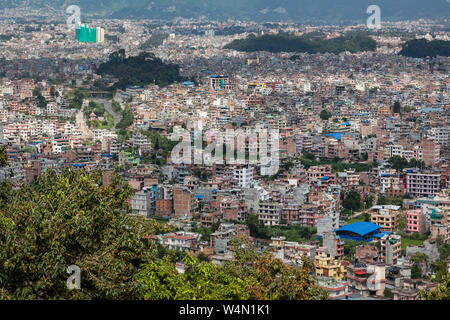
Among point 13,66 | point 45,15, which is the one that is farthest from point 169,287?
point 45,15

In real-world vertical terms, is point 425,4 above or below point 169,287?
above

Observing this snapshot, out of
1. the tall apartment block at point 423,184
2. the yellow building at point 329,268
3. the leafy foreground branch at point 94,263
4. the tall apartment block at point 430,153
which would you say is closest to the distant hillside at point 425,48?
the tall apartment block at point 430,153

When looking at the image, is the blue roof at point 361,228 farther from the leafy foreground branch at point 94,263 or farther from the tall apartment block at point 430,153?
the leafy foreground branch at point 94,263

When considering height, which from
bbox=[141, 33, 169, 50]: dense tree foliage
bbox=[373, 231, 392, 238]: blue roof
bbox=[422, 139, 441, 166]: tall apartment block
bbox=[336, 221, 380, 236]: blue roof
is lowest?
bbox=[373, 231, 392, 238]: blue roof

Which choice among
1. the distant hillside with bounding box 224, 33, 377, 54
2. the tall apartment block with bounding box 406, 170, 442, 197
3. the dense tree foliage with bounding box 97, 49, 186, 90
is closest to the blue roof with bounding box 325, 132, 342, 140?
the tall apartment block with bounding box 406, 170, 442, 197

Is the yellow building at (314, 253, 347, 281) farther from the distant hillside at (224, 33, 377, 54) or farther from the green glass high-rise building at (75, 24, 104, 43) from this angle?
the green glass high-rise building at (75, 24, 104, 43)
